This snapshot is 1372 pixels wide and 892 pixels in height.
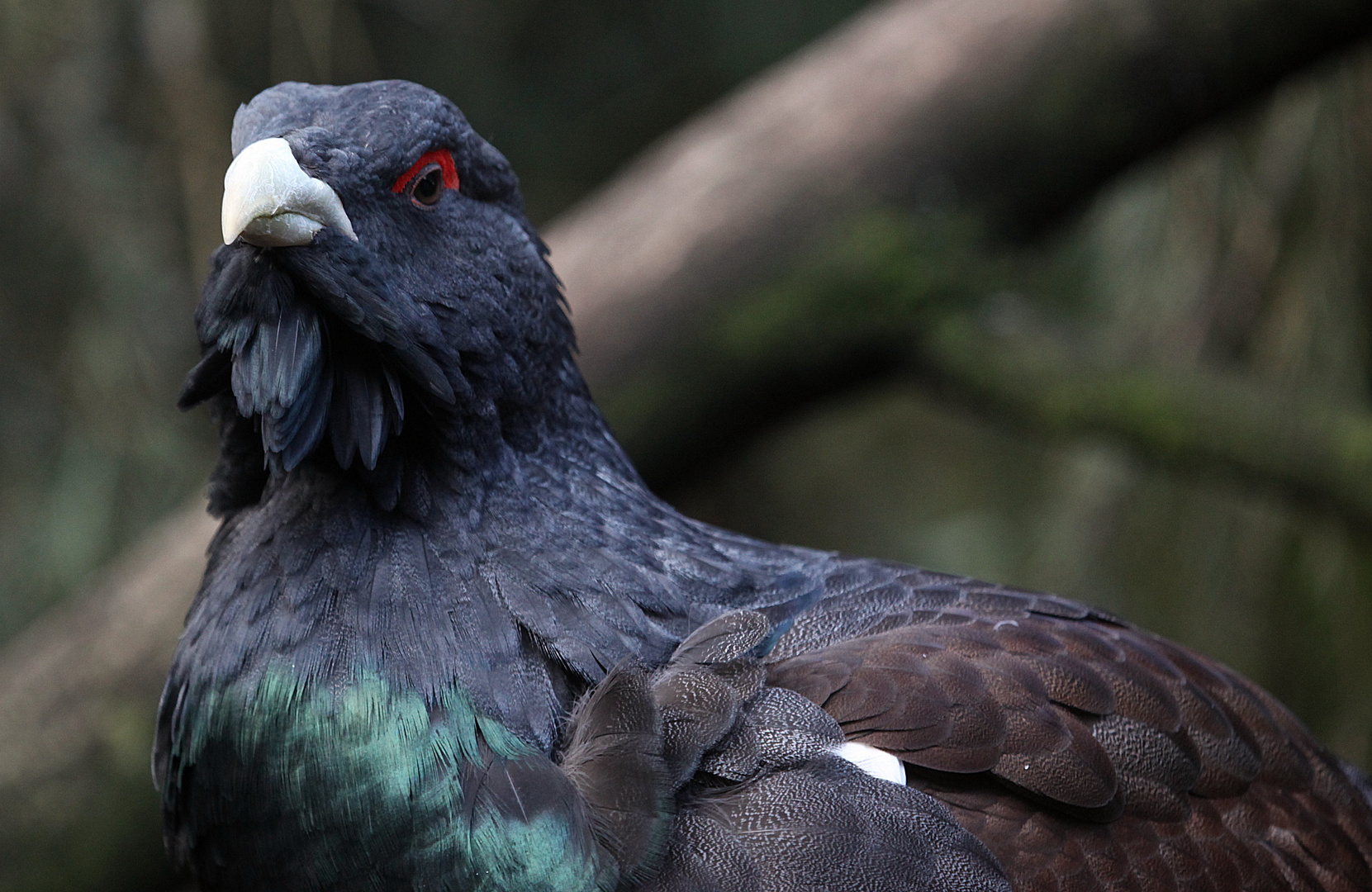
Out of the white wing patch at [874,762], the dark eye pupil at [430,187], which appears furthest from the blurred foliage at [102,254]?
the white wing patch at [874,762]

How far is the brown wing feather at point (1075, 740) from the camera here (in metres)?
2.18

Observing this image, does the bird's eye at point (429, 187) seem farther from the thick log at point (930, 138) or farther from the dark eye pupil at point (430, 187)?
the thick log at point (930, 138)

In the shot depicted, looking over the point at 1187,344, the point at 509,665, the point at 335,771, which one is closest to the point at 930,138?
the point at 1187,344

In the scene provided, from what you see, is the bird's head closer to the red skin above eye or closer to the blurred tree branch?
the red skin above eye

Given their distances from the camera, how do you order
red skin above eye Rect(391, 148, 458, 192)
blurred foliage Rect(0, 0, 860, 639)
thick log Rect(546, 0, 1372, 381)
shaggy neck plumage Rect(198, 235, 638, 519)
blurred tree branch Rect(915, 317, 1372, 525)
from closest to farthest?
shaggy neck plumage Rect(198, 235, 638, 519) → red skin above eye Rect(391, 148, 458, 192) → blurred tree branch Rect(915, 317, 1372, 525) → thick log Rect(546, 0, 1372, 381) → blurred foliage Rect(0, 0, 860, 639)

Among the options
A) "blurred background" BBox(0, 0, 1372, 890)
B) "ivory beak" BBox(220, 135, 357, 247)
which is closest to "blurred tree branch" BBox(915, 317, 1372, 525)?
"blurred background" BBox(0, 0, 1372, 890)

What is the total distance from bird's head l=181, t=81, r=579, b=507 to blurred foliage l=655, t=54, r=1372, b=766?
2.41m

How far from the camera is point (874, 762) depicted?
2.13 meters

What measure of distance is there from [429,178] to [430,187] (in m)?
0.02

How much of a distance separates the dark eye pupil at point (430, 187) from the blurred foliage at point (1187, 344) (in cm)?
247

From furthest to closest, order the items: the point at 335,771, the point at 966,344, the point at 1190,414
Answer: the point at 966,344
the point at 1190,414
the point at 335,771

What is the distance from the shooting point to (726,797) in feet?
6.81

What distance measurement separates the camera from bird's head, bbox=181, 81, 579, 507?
200 cm

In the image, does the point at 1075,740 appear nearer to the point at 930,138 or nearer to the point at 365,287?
the point at 365,287
